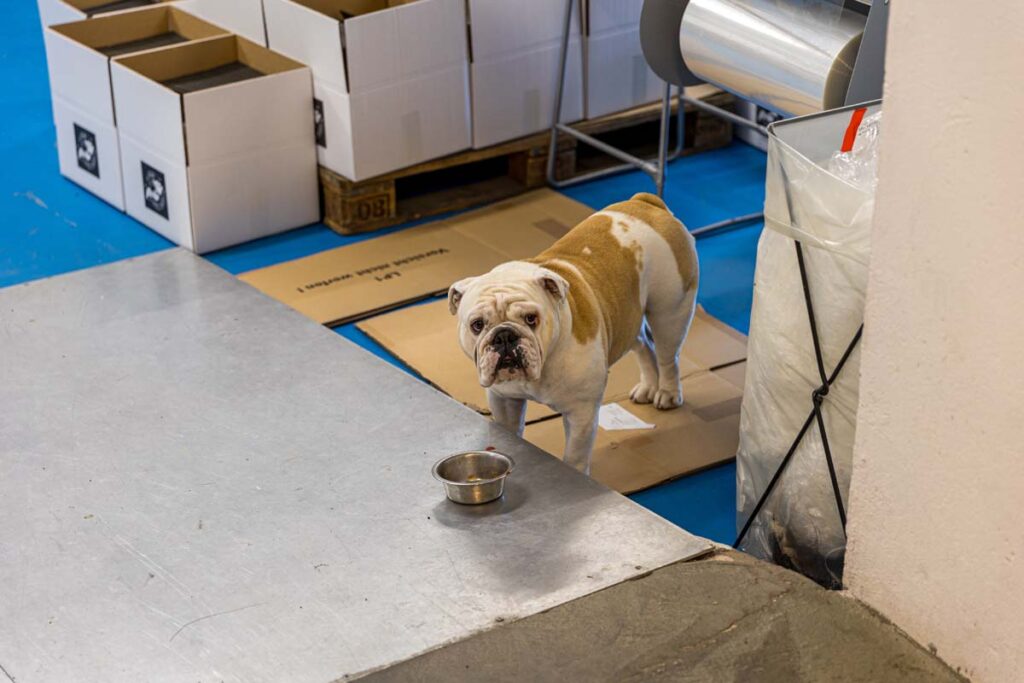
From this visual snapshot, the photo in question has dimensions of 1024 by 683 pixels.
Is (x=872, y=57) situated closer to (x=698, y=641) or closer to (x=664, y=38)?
(x=664, y=38)

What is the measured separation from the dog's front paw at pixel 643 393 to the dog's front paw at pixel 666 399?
3 centimetres

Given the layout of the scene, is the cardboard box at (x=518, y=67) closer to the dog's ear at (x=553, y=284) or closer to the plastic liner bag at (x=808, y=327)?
the dog's ear at (x=553, y=284)

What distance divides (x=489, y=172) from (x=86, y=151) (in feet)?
4.55

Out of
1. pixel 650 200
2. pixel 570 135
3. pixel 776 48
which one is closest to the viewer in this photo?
pixel 650 200

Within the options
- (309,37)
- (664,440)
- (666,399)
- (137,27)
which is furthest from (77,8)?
(664,440)

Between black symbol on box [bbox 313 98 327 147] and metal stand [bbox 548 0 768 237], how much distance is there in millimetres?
803

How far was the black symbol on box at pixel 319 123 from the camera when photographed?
4426 mm

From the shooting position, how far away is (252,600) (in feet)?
8.23

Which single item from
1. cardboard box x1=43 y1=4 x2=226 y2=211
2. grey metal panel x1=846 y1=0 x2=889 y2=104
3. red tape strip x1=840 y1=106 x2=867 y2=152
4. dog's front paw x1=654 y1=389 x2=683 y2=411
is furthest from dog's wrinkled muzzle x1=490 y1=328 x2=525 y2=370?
cardboard box x1=43 y1=4 x2=226 y2=211

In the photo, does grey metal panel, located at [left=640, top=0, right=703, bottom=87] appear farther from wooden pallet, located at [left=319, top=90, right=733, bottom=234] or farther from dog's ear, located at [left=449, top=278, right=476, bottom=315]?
dog's ear, located at [left=449, top=278, right=476, bottom=315]


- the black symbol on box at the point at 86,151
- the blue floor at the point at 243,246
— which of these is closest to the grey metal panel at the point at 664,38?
the blue floor at the point at 243,246

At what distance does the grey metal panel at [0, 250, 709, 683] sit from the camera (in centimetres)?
242

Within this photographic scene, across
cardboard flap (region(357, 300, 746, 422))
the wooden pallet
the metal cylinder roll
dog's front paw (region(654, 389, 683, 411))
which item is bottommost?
cardboard flap (region(357, 300, 746, 422))

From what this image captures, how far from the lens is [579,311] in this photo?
2.82 m
